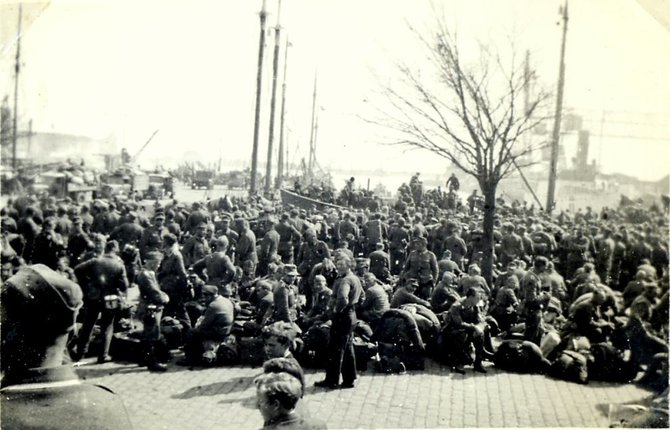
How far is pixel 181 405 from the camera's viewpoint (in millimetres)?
7141

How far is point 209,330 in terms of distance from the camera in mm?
8602

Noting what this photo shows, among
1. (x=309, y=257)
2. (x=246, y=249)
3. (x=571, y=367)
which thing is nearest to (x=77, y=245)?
(x=246, y=249)

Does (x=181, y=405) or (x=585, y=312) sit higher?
(x=585, y=312)

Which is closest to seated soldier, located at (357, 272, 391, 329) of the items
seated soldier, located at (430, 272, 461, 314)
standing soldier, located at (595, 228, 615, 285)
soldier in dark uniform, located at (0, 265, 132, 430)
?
seated soldier, located at (430, 272, 461, 314)

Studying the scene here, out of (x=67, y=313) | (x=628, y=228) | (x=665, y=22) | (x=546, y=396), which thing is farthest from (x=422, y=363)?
(x=628, y=228)

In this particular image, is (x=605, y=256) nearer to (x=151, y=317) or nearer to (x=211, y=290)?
(x=211, y=290)

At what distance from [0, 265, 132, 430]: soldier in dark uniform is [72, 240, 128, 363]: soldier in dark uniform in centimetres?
576

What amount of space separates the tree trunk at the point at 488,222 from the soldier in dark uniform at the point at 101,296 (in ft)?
20.9

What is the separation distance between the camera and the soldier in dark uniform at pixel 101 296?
8609mm

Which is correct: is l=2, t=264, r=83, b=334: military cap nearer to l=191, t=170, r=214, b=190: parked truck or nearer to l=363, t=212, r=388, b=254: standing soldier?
l=363, t=212, r=388, b=254: standing soldier

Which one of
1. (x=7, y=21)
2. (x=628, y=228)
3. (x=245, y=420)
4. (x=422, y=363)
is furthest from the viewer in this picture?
(x=628, y=228)

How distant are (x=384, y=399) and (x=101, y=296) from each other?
14.6 feet

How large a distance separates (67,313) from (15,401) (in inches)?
19.1

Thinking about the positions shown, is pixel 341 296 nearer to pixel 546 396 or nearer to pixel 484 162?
pixel 546 396
